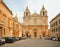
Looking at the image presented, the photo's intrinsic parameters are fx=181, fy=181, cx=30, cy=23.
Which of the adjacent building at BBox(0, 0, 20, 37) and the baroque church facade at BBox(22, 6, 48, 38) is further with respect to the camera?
the baroque church facade at BBox(22, 6, 48, 38)

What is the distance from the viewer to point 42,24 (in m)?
110

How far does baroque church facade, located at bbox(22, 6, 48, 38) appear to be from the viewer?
107969 mm

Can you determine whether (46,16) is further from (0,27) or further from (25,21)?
(0,27)

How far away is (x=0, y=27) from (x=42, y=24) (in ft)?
214

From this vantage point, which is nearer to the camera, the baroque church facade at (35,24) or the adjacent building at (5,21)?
the adjacent building at (5,21)

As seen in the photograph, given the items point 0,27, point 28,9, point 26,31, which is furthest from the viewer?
point 28,9

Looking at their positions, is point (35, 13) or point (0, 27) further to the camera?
point (35, 13)

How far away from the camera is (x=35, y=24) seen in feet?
364

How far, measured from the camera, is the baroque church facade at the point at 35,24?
107969 mm

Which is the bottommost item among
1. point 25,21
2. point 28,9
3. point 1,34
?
point 1,34

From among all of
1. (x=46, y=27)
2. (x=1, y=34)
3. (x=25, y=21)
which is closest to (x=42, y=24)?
(x=46, y=27)

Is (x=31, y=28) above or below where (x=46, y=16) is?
below

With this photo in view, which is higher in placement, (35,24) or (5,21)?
(35,24)

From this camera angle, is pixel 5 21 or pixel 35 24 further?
pixel 35 24
